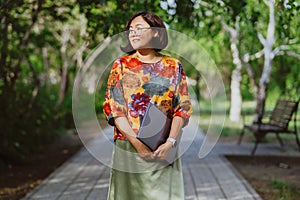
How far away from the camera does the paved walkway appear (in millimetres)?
5852

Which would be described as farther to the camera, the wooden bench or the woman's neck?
the wooden bench

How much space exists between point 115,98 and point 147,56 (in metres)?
0.32

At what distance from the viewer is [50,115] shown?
10.5 meters

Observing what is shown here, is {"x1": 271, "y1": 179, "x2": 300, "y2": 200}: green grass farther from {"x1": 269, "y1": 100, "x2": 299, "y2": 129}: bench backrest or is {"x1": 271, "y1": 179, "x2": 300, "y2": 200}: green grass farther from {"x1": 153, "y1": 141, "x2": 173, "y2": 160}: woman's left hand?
{"x1": 153, "y1": 141, "x2": 173, "y2": 160}: woman's left hand

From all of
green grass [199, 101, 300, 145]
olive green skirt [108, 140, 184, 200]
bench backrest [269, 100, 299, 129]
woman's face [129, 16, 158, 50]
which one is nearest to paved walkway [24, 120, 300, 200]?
green grass [199, 101, 300, 145]

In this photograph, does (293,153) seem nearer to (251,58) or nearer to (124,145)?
(251,58)

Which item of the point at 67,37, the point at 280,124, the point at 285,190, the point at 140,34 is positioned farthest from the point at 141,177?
the point at 67,37

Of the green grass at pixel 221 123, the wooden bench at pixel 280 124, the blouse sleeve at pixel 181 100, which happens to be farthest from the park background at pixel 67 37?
the blouse sleeve at pixel 181 100

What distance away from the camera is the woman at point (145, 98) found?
9.55 feet

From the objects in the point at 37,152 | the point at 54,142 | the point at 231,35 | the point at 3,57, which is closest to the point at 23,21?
the point at 3,57

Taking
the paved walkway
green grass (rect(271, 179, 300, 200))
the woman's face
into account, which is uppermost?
the woman's face

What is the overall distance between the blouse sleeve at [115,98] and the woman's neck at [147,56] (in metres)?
0.14

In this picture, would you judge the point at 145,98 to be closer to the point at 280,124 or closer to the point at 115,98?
the point at 115,98

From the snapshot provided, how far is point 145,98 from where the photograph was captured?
2900mm
